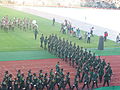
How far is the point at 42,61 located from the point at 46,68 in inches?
69.8

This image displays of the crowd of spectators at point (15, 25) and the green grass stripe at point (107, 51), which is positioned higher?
the crowd of spectators at point (15, 25)

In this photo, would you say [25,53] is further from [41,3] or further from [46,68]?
[41,3]

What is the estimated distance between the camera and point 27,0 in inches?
2394

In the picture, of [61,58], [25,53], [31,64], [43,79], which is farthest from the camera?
[25,53]

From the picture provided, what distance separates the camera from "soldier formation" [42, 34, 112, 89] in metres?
15.8

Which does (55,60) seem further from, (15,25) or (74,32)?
(15,25)

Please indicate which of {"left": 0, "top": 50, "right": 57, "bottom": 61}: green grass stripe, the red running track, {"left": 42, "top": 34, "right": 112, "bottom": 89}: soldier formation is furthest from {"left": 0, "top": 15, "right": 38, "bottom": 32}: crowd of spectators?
the red running track

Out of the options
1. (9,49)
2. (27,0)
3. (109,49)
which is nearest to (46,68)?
(9,49)

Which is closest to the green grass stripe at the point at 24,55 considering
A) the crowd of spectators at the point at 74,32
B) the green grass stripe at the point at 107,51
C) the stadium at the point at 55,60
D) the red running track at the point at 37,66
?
the stadium at the point at 55,60

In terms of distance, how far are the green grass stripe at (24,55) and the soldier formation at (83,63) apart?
72 cm

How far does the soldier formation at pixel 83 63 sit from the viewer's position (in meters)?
15.8

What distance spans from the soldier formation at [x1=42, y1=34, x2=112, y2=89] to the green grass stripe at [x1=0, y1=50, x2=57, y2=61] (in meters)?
0.72

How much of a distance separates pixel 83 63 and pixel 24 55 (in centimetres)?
560

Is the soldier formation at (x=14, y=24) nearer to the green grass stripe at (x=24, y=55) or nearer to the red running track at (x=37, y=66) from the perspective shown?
the green grass stripe at (x=24, y=55)
